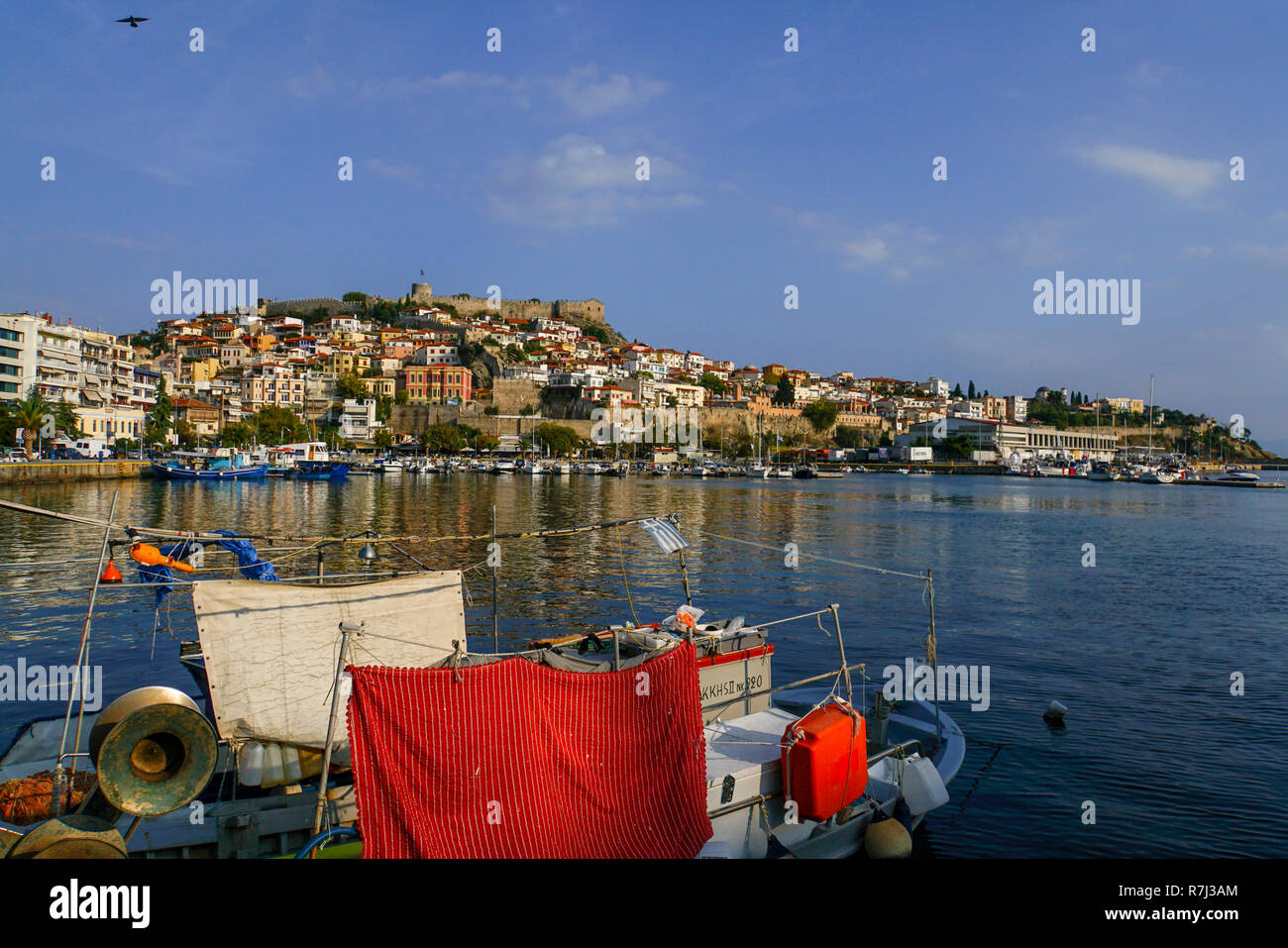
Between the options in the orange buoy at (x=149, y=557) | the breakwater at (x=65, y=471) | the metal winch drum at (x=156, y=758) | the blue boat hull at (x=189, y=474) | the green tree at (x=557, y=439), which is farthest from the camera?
the green tree at (x=557, y=439)

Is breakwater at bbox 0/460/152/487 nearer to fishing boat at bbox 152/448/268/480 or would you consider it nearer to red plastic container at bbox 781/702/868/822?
fishing boat at bbox 152/448/268/480

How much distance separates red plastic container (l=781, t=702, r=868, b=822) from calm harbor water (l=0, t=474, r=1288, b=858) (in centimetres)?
198

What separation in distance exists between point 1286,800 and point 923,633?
808cm

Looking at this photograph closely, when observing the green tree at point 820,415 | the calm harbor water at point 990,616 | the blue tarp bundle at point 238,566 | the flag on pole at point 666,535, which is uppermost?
the green tree at point 820,415

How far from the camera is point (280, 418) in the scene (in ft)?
309

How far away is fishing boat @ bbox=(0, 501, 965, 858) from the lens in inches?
239

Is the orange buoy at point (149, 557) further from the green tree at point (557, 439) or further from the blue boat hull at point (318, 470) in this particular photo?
the green tree at point (557, 439)

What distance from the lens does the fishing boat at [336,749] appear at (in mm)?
6078

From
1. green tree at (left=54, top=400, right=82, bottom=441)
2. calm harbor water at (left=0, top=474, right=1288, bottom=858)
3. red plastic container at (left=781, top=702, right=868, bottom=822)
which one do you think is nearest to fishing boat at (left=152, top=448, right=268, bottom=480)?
green tree at (left=54, top=400, right=82, bottom=441)

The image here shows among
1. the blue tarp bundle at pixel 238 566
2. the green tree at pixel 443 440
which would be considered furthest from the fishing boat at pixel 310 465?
the blue tarp bundle at pixel 238 566

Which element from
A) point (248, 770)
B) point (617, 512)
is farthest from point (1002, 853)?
point (617, 512)

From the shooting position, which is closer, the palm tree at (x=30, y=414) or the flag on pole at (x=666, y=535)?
the flag on pole at (x=666, y=535)

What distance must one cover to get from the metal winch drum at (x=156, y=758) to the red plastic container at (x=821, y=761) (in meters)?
4.56
